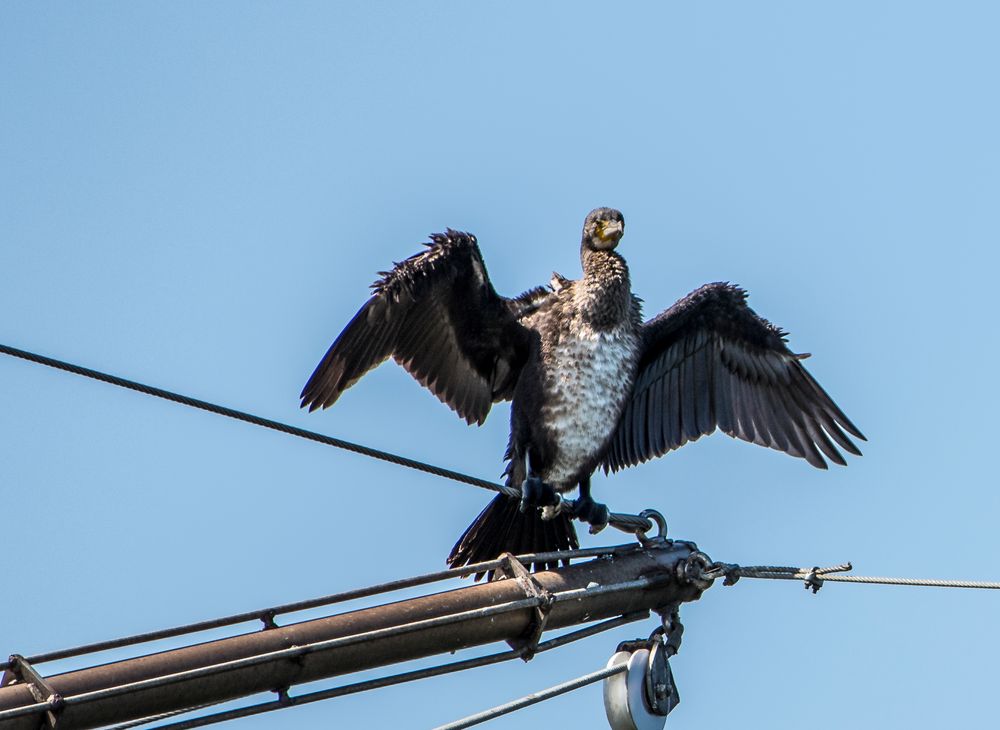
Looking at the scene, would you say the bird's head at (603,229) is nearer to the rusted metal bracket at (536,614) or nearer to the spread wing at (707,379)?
the spread wing at (707,379)

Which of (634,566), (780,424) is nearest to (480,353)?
(780,424)

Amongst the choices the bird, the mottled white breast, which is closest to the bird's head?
the bird

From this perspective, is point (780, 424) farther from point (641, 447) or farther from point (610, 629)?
point (610, 629)

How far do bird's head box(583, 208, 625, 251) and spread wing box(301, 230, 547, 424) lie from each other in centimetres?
37

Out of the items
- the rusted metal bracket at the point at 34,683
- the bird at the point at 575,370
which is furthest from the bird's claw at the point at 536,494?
the rusted metal bracket at the point at 34,683

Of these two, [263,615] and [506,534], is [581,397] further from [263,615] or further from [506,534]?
[263,615]

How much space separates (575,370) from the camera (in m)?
8.27

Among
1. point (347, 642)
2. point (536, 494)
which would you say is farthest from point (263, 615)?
point (536, 494)

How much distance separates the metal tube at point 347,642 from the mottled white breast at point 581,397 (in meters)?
1.93

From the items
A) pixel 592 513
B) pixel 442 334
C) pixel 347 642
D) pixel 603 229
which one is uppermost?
pixel 603 229

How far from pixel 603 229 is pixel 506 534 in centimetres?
175

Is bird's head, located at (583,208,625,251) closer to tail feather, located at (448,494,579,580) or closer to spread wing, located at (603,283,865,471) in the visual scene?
spread wing, located at (603,283,865,471)

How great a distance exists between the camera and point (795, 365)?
28.9ft

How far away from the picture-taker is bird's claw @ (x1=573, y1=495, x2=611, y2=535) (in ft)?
25.1
